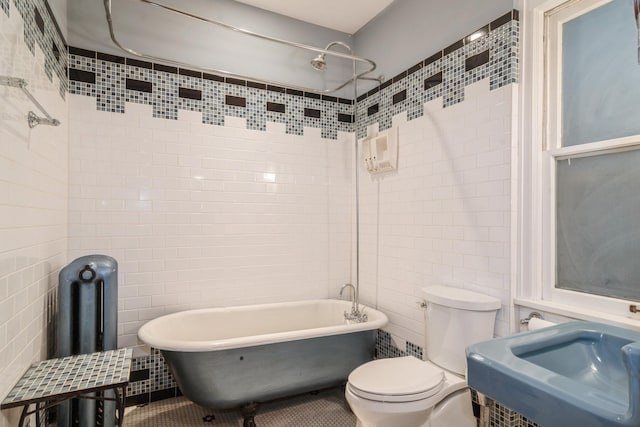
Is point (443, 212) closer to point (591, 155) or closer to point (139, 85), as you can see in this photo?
point (591, 155)

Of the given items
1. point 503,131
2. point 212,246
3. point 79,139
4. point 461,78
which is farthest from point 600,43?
point 79,139

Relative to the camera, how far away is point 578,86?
1.73m

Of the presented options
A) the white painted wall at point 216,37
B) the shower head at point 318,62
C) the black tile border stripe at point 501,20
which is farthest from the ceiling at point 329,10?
the black tile border stripe at point 501,20

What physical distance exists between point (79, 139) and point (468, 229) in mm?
2500

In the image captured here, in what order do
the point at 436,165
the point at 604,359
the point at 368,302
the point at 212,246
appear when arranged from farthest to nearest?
1. the point at 368,302
2. the point at 212,246
3. the point at 436,165
4. the point at 604,359

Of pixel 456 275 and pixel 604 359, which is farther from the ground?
pixel 456 275

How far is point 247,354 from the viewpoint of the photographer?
207 cm

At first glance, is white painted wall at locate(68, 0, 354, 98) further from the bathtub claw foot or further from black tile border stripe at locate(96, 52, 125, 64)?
the bathtub claw foot

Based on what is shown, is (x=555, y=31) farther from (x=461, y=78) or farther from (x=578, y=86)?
(x=461, y=78)

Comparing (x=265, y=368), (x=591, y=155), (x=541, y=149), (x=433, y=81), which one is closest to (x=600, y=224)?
(x=591, y=155)

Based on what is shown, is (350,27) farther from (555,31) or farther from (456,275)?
(456,275)

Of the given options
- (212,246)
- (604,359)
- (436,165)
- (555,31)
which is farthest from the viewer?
(212,246)

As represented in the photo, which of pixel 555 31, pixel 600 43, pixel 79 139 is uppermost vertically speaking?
pixel 555 31

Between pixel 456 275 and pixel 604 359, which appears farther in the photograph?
pixel 456 275
